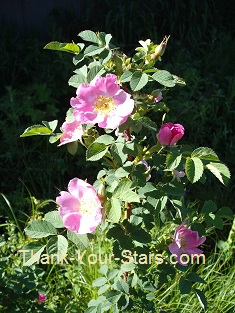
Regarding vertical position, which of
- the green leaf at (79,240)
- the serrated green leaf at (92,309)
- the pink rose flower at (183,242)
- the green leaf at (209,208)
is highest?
the green leaf at (79,240)

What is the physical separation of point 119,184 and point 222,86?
2.58 m

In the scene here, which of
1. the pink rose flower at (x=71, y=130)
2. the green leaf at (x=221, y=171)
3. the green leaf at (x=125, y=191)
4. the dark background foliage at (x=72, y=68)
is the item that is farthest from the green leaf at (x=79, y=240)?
Answer: the dark background foliage at (x=72, y=68)

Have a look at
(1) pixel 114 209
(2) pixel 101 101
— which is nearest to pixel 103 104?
(2) pixel 101 101

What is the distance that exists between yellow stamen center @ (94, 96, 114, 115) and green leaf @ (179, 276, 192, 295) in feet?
1.75

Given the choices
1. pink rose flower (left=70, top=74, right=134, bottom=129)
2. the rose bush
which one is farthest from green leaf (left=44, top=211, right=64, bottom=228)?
pink rose flower (left=70, top=74, right=134, bottom=129)

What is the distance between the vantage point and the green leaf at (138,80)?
1339mm

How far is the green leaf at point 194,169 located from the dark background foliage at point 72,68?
1.58 meters

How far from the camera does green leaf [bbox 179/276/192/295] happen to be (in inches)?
62.2

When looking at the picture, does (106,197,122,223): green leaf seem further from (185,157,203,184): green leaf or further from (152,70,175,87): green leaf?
(152,70,175,87): green leaf

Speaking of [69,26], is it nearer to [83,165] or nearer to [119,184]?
[83,165]

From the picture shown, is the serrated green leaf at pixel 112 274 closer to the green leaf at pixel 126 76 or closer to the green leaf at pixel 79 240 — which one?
the green leaf at pixel 79 240

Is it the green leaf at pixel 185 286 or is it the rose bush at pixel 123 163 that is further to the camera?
the green leaf at pixel 185 286

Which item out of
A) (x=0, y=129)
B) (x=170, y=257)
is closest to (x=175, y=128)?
(x=170, y=257)

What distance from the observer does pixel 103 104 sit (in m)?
1.37
